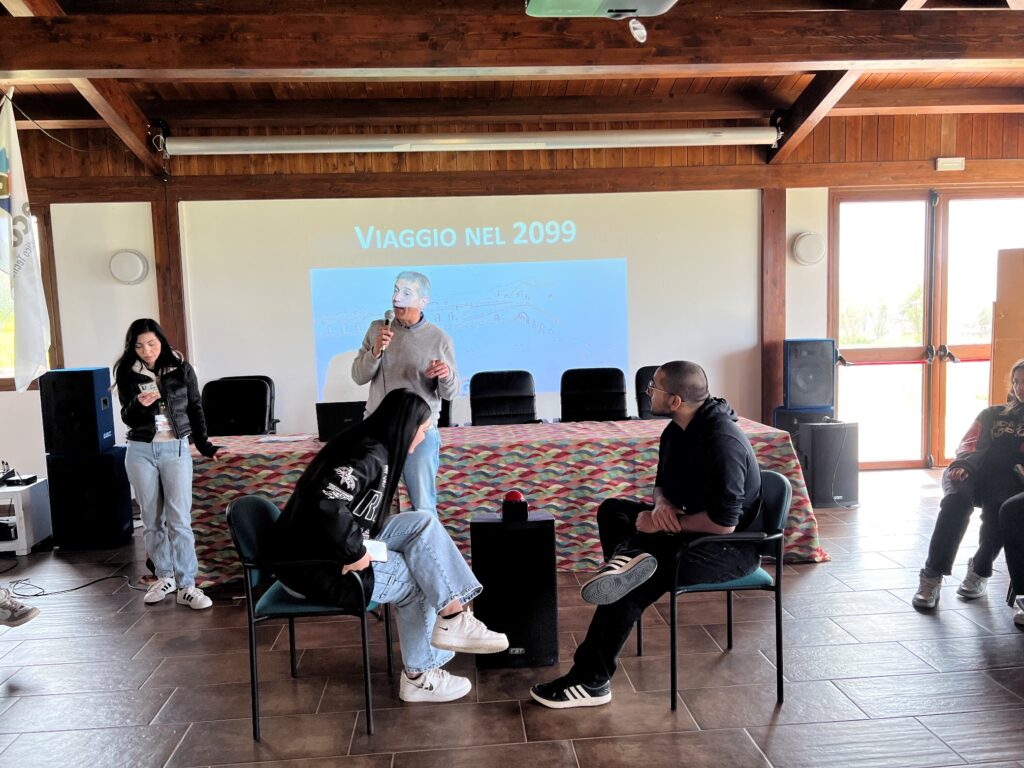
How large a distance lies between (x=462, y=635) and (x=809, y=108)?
14.8 ft

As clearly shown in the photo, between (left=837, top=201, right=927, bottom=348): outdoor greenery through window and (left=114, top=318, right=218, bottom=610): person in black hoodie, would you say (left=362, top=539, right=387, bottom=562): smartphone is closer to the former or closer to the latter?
(left=114, top=318, right=218, bottom=610): person in black hoodie

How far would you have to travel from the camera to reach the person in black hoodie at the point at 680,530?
91.1 inches

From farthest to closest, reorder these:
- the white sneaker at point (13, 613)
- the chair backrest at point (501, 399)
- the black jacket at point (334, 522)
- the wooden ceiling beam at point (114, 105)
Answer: the chair backrest at point (501, 399), the wooden ceiling beam at point (114, 105), the white sneaker at point (13, 613), the black jacket at point (334, 522)

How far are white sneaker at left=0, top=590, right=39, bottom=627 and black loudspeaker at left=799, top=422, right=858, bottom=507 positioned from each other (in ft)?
14.7

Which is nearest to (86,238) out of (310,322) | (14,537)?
(310,322)

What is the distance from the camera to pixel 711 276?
235 inches

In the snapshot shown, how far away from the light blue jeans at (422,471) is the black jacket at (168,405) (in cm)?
113

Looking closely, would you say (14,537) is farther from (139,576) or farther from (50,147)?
(50,147)

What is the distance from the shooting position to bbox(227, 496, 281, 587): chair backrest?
2.21 meters

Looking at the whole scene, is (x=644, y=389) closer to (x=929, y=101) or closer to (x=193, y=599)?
(x=929, y=101)

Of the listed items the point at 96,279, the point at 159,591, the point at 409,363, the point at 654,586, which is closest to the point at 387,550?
the point at 654,586

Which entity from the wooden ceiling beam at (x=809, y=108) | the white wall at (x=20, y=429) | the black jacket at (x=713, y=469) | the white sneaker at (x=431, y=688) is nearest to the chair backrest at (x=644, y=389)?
the wooden ceiling beam at (x=809, y=108)

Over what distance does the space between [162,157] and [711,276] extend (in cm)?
435

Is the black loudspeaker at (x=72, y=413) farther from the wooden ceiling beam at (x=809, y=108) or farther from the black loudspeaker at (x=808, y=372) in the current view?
the wooden ceiling beam at (x=809, y=108)
